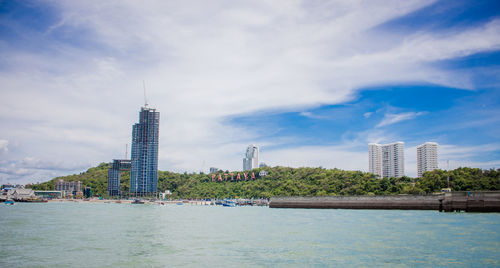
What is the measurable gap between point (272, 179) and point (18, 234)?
155627 millimetres

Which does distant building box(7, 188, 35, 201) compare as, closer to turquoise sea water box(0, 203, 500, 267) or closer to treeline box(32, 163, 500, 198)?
treeline box(32, 163, 500, 198)

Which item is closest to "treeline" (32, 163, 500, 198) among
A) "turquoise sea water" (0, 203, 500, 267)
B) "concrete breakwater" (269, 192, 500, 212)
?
"concrete breakwater" (269, 192, 500, 212)

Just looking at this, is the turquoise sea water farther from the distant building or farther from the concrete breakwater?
the distant building

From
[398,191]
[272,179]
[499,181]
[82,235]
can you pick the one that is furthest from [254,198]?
[82,235]

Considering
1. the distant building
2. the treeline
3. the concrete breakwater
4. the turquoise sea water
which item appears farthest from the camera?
the distant building

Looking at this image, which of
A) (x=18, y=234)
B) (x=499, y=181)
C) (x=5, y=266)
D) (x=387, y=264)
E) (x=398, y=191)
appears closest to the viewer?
(x=5, y=266)

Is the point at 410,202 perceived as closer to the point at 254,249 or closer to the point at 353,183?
the point at 353,183

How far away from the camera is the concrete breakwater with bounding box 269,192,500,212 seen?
2842 inches

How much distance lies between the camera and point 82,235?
126 feet

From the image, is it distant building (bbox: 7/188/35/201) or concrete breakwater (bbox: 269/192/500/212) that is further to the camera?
distant building (bbox: 7/188/35/201)

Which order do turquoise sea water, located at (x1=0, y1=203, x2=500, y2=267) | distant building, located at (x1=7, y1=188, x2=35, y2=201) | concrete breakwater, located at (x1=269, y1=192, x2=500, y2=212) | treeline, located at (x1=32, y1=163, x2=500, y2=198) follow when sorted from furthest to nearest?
distant building, located at (x1=7, y1=188, x2=35, y2=201), treeline, located at (x1=32, y1=163, x2=500, y2=198), concrete breakwater, located at (x1=269, y1=192, x2=500, y2=212), turquoise sea water, located at (x1=0, y1=203, x2=500, y2=267)

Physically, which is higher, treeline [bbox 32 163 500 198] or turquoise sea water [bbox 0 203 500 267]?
treeline [bbox 32 163 500 198]

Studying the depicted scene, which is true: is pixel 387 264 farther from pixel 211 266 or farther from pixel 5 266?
pixel 5 266

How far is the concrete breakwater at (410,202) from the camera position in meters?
72.2
